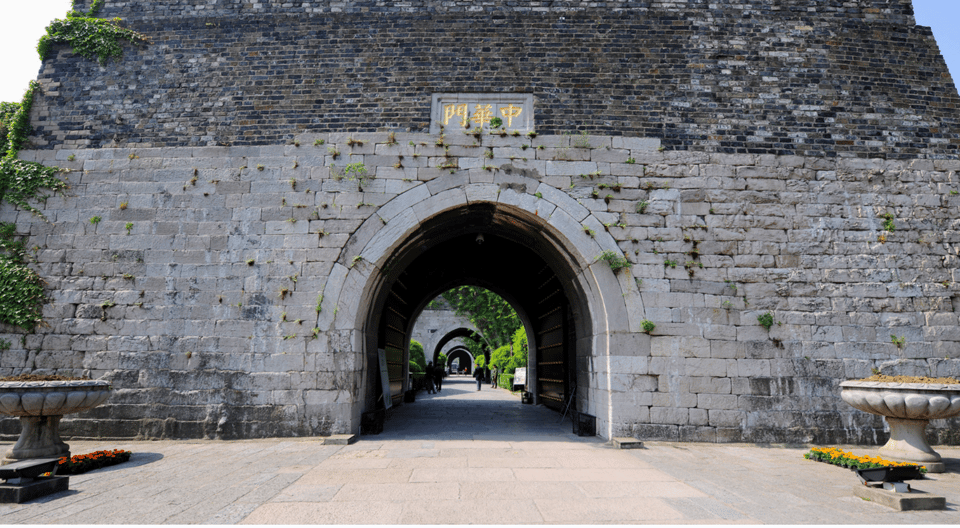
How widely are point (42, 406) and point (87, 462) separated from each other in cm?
79

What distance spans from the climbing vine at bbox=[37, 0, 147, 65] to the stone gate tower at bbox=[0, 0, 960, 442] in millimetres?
185

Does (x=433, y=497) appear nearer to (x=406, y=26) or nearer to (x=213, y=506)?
(x=213, y=506)

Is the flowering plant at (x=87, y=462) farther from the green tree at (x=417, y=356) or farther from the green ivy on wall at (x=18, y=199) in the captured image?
the green tree at (x=417, y=356)

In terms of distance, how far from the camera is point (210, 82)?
24.2 ft

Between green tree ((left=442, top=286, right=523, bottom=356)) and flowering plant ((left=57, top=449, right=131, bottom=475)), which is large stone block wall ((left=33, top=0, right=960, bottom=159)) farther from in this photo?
→ green tree ((left=442, top=286, right=523, bottom=356))

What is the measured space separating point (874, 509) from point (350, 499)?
149 inches

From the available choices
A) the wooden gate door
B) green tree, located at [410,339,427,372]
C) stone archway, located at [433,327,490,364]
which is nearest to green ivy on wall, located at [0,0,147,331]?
the wooden gate door

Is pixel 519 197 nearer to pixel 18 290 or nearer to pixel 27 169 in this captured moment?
pixel 18 290

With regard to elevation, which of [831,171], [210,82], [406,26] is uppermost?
[406,26]

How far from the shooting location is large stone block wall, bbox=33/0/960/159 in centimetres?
720

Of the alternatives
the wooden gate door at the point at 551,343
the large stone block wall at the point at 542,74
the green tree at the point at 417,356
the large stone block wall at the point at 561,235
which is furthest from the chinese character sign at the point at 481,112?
the green tree at the point at 417,356

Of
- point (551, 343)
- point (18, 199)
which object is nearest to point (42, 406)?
point (18, 199)

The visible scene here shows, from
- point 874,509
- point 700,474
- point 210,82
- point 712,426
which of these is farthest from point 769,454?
point 210,82

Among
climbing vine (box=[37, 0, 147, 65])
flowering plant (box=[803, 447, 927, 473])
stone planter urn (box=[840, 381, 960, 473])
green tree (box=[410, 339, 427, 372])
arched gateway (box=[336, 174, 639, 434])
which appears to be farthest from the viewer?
green tree (box=[410, 339, 427, 372])
